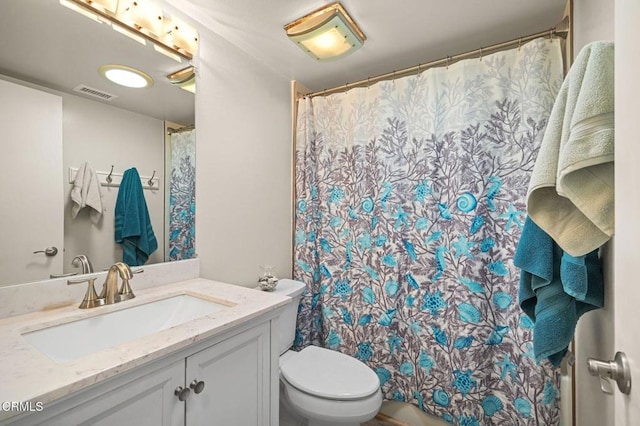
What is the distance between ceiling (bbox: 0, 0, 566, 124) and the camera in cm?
97

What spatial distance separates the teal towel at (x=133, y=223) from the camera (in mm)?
1164

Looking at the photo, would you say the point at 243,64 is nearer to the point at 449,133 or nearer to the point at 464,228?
the point at 449,133

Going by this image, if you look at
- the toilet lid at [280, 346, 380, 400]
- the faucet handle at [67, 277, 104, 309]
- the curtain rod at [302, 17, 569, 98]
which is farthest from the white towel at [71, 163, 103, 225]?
the curtain rod at [302, 17, 569, 98]

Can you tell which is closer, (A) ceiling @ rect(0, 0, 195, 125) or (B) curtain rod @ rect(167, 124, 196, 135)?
(A) ceiling @ rect(0, 0, 195, 125)

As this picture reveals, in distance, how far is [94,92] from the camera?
3.59ft

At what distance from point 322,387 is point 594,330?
1.04 metres

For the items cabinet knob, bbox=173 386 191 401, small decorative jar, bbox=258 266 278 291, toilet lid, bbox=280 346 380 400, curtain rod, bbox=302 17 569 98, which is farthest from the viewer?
small decorative jar, bbox=258 266 278 291

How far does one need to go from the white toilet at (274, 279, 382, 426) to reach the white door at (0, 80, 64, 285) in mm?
1041

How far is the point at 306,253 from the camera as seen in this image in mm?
1945

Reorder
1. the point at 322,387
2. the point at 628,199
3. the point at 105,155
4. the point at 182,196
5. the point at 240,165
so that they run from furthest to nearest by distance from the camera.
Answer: the point at 240,165 → the point at 182,196 → the point at 322,387 → the point at 105,155 → the point at 628,199

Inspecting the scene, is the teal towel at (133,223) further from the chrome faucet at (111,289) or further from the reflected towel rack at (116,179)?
the chrome faucet at (111,289)

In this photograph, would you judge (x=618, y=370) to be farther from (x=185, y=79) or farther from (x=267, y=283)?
(x=185, y=79)

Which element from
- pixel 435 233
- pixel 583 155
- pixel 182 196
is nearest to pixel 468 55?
pixel 435 233

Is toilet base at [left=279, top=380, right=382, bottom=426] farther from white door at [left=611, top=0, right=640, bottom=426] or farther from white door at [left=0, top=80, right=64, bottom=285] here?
white door at [left=0, top=80, right=64, bottom=285]
